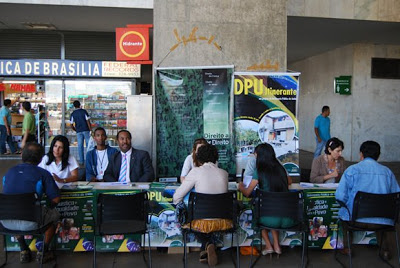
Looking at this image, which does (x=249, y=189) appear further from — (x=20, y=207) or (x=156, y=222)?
(x=20, y=207)

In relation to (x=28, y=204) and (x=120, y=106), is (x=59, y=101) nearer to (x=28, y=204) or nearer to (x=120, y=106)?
(x=120, y=106)

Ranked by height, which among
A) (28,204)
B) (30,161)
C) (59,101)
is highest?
(59,101)

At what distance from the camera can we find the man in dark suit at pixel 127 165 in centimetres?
537

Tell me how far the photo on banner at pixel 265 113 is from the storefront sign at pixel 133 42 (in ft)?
5.13

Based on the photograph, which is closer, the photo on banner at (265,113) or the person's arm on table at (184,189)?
the person's arm on table at (184,189)

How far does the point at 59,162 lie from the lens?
16.3 ft

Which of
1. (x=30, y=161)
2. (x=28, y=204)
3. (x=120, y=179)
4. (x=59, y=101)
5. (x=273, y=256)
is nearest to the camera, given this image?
(x=28, y=204)

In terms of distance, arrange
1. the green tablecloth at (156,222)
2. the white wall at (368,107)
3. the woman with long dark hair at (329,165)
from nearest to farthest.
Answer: the green tablecloth at (156,222) < the woman with long dark hair at (329,165) < the white wall at (368,107)

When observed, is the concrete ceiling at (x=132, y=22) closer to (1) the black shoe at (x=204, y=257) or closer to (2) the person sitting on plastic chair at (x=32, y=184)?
(2) the person sitting on plastic chair at (x=32, y=184)

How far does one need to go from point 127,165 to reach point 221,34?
247 centimetres

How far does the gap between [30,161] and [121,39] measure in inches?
115

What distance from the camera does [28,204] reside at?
149 inches

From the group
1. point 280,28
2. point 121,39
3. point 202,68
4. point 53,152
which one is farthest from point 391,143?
point 53,152

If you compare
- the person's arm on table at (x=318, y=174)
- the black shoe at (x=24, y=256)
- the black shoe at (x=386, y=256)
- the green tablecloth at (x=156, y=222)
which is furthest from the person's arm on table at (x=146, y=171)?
the black shoe at (x=386, y=256)
